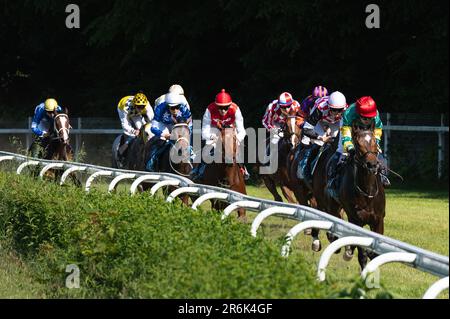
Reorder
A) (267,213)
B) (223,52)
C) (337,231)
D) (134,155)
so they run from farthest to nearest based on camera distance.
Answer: (223,52)
(134,155)
(267,213)
(337,231)

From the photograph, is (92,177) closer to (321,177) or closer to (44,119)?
(321,177)

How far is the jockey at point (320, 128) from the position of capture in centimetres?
1240

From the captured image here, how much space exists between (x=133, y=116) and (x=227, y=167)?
16.5ft

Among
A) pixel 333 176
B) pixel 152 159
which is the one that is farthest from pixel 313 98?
pixel 333 176

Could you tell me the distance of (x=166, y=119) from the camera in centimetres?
1411

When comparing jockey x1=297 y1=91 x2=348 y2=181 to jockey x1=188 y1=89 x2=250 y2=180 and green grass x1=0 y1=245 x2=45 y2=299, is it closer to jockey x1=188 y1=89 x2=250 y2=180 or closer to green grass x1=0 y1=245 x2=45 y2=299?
jockey x1=188 y1=89 x2=250 y2=180

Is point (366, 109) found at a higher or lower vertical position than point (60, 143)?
higher

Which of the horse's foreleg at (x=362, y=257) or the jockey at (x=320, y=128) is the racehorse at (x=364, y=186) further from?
the jockey at (x=320, y=128)

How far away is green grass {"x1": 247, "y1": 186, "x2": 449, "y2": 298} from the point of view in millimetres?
9133

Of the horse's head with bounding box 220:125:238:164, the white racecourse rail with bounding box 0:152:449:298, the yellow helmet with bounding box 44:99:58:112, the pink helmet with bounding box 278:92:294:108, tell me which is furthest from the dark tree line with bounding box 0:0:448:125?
the white racecourse rail with bounding box 0:152:449:298

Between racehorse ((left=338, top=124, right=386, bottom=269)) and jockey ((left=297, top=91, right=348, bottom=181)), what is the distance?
2105 millimetres

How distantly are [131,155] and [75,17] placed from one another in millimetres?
12203
